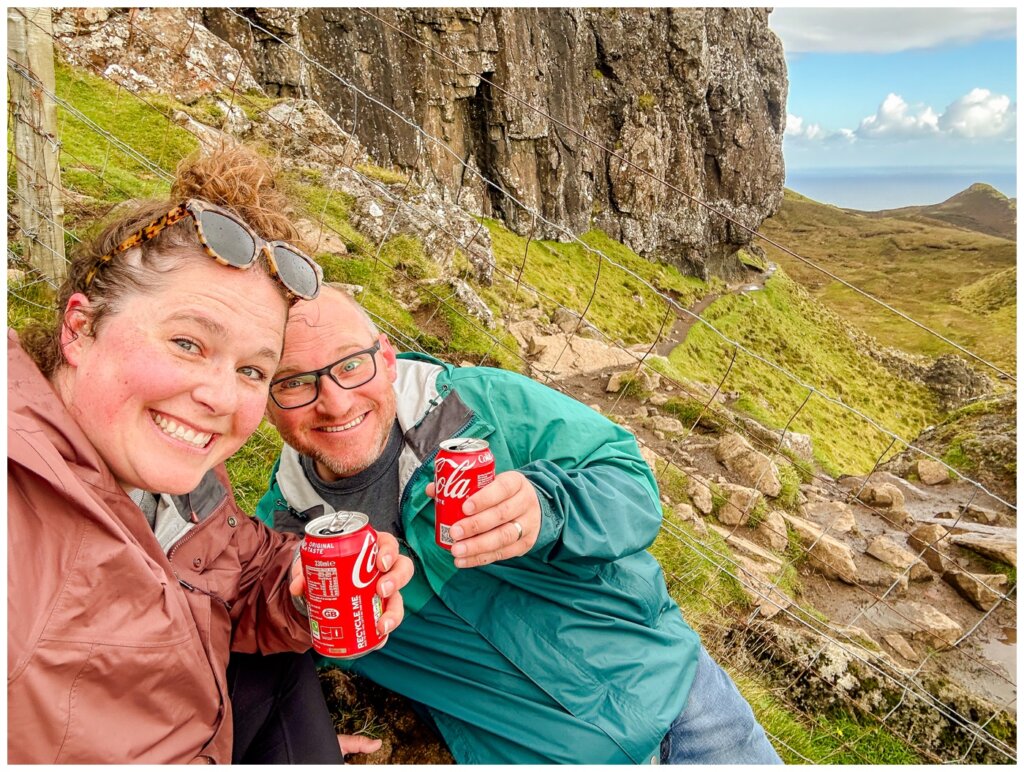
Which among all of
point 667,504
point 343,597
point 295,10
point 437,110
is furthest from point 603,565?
point 437,110

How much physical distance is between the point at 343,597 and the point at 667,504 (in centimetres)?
552

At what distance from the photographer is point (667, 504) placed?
21.9ft

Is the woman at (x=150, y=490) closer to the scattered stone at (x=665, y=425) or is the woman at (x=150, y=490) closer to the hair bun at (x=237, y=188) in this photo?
the hair bun at (x=237, y=188)

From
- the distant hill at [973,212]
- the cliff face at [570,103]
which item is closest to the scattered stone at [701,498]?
the cliff face at [570,103]

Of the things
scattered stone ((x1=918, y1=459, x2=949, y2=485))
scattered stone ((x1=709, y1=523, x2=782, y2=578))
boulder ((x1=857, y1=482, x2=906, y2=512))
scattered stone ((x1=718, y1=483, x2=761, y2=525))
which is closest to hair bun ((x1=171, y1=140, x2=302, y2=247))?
scattered stone ((x1=709, y1=523, x2=782, y2=578))

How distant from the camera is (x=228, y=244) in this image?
5.45 ft

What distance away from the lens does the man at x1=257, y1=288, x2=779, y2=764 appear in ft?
6.86

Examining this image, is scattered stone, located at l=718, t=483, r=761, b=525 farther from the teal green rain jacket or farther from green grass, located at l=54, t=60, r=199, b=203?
green grass, located at l=54, t=60, r=199, b=203

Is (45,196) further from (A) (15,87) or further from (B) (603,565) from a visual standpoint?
(B) (603,565)

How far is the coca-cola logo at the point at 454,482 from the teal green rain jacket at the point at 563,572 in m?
0.27

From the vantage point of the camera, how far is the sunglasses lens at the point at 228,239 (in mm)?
1628

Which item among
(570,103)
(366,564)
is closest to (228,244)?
(366,564)

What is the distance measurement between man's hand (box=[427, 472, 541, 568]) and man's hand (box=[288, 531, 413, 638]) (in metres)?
0.23

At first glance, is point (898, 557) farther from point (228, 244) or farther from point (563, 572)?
point (228, 244)
